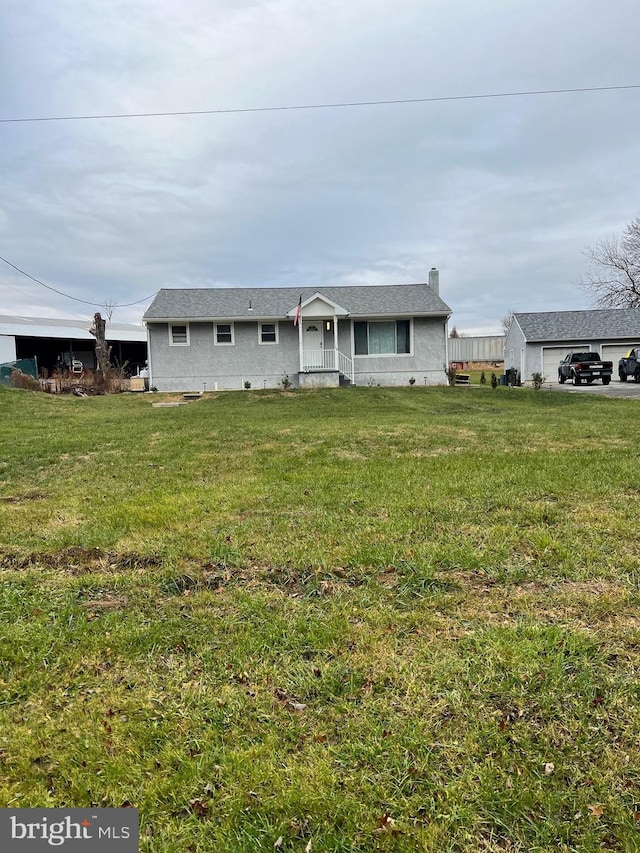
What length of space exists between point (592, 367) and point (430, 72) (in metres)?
16.5

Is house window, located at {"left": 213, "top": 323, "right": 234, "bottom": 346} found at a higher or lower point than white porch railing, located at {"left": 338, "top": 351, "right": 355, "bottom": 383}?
higher

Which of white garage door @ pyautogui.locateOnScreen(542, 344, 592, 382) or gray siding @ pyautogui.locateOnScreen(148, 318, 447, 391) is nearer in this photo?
gray siding @ pyautogui.locateOnScreen(148, 318, 447, 391)

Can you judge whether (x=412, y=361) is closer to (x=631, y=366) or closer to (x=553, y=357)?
(x=631, y=366)

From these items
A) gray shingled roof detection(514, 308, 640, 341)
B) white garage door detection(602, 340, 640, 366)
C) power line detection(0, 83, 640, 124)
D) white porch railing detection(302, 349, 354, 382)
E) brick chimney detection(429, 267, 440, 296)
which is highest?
power line detection(0, 83, 640, 124)

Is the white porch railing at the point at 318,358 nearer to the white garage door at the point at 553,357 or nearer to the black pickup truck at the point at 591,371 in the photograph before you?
the black pickup truck at the point at 591,371

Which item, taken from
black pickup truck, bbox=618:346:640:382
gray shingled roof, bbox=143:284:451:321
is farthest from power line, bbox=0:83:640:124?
black pickup truck, bbox=618:346:640:382

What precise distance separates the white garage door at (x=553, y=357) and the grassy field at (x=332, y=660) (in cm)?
→ 2703

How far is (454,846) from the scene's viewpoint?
150 cm

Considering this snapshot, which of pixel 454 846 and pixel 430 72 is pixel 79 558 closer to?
pixel 454 846

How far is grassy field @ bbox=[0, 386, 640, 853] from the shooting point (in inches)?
64.2

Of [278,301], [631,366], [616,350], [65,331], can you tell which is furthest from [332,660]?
[65,331]

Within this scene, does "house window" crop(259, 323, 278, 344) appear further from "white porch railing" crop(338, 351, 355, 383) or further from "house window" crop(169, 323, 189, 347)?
"house window" crop(169, 323, 189, 347)

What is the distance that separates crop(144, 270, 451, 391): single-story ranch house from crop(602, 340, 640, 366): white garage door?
14.5 meters

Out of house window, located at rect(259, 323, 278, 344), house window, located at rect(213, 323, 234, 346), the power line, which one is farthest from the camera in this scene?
house window, located at rect(259, 323, 278, 344)
